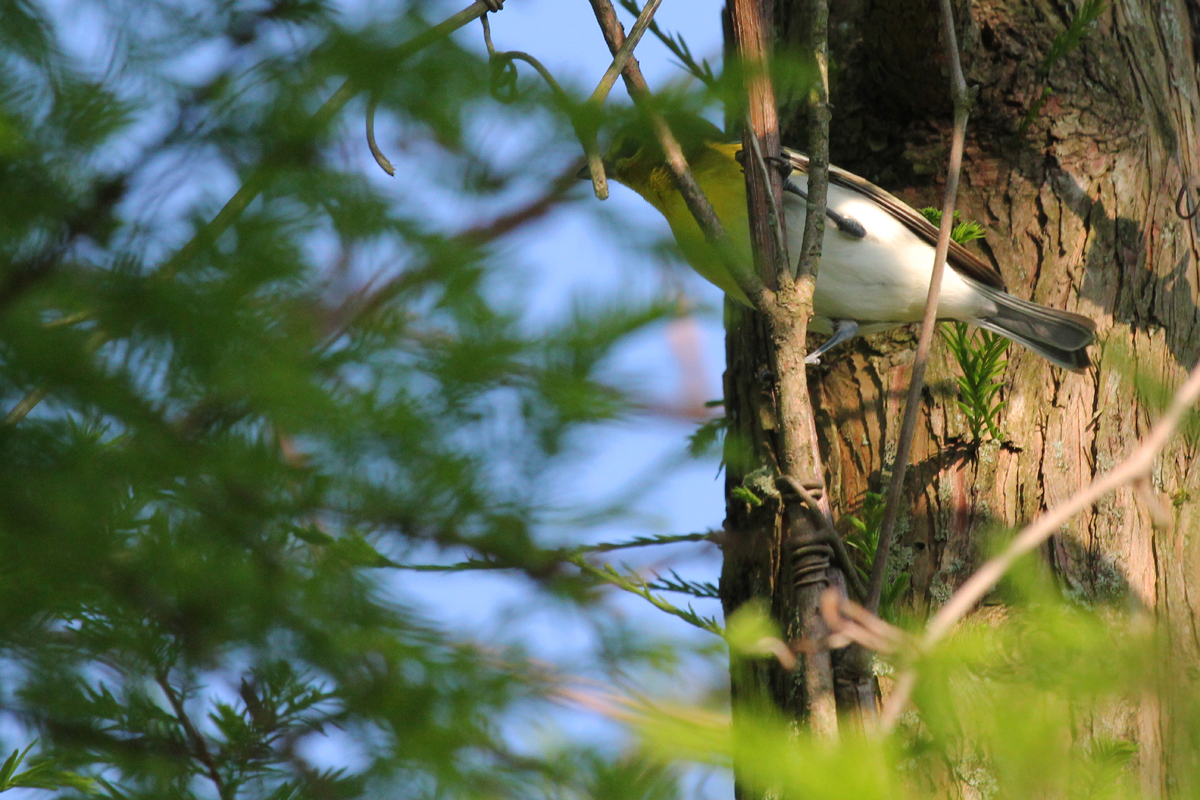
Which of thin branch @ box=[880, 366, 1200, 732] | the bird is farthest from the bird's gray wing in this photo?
thin branch @ box=[880, 366, 1200, 732]

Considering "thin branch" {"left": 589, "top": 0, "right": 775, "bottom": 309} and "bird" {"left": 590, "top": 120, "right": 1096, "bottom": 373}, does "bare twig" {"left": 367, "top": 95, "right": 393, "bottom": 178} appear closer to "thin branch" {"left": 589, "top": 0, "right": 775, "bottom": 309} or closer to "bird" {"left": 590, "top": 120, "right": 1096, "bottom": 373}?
"thin branch" {"left": 589, "top": 0, "right": 775, "bottom": 309}

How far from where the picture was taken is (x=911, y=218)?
336 centimetres

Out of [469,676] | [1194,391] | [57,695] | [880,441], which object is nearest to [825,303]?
[880,441]

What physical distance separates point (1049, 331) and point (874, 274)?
77cm

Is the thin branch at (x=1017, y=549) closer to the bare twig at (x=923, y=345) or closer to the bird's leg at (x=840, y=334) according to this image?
the bare twig at (x=923, y=345)

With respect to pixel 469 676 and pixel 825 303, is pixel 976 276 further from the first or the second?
pixel 469 676

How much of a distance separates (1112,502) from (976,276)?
0.89 m

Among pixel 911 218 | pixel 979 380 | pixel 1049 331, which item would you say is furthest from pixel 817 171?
pixel 911 218

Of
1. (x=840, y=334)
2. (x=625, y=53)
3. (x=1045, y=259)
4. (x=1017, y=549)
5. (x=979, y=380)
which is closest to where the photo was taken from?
(x=1017, y=549)

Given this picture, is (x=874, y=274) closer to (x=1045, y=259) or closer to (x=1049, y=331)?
(x=1045, y=259)

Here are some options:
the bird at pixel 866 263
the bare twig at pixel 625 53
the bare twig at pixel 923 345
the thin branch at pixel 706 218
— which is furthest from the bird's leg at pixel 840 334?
the bare twig at pixel 625 53

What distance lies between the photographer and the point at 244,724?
1448 millimetres

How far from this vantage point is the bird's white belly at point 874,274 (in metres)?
3.30

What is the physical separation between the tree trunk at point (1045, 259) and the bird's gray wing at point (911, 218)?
5 cm
